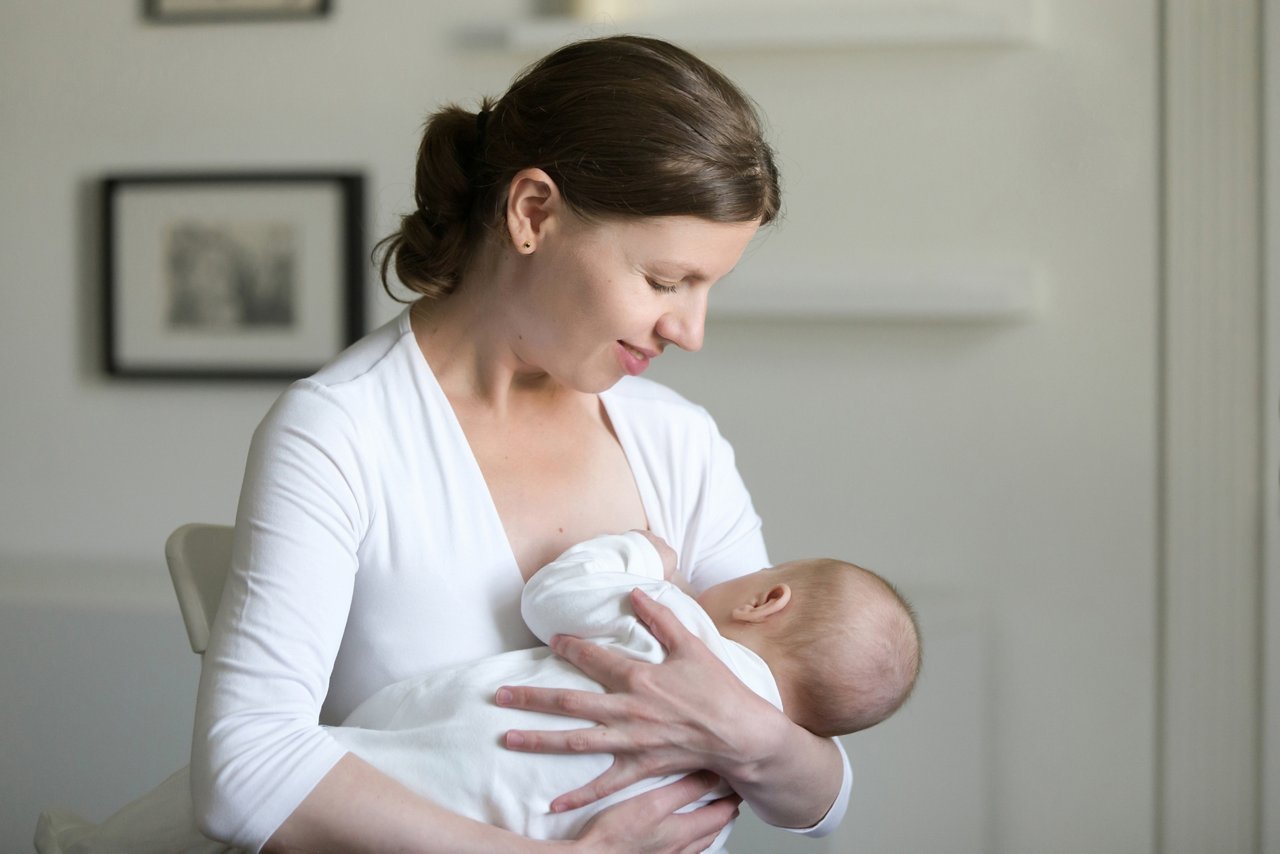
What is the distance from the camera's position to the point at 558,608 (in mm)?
1384

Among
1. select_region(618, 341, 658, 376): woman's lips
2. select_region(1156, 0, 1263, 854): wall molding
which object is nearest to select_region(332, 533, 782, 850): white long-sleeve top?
select_region(618, 341, 658, 376): woman's lips

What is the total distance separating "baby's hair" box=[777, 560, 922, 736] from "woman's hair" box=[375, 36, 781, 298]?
0.46 metres

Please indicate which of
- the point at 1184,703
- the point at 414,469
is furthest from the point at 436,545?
the point at 1184,703

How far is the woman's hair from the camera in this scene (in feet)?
4.47

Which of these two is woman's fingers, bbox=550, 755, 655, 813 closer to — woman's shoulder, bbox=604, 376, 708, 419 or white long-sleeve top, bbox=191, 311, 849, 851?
white long-sleeve top, bbox=191, 311, 849, 851

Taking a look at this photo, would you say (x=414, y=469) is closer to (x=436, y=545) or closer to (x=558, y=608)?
(x=436, y=545)

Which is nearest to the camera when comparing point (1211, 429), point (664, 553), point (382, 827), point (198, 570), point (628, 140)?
point (382, 827)

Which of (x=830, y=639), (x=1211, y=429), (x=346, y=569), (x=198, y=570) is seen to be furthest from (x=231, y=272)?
(x=1211, y=429)

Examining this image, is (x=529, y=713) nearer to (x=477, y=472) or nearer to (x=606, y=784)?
(x=606, y=784)

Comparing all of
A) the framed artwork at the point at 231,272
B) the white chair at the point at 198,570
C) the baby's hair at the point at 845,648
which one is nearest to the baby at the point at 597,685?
the baby's hair at the point at 845,648

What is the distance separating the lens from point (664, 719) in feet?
4.38

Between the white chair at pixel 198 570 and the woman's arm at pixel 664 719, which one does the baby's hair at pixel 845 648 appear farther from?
the white chair at pixel 198 570

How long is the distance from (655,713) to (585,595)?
151 mm

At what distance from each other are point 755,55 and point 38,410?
1830mm
